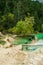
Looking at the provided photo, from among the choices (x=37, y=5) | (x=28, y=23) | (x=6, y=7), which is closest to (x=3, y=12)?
(x=6, y=7)

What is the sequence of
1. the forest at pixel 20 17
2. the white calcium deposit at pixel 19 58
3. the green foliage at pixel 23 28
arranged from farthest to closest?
the forest at pixel 20 17
the green foliage at pixel 23 28
the white calcium deposit at pixel 19 58

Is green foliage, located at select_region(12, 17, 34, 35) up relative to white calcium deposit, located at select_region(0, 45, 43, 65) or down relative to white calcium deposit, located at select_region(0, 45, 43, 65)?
up

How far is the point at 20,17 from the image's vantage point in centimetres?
2766

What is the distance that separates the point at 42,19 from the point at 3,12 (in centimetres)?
567

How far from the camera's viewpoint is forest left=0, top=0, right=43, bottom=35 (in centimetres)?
2511

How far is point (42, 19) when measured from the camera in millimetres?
30359

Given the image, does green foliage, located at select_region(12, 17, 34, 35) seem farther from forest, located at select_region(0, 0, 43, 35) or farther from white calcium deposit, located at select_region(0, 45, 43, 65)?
white calcium deposit, located at select_region(0, 45, 43, 65)

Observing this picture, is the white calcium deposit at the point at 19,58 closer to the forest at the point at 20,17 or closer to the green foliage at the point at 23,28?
the green foliage at the point at 23,28

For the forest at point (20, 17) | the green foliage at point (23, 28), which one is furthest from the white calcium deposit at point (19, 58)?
the forest at point (20, 17)

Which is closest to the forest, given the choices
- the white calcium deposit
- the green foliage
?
the green foliage

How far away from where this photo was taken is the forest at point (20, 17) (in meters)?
25.1

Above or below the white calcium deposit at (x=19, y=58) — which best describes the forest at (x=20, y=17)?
above

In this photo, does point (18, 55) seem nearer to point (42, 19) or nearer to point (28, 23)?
point (28, 23)

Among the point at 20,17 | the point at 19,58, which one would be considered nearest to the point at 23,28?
the point at 20,17
